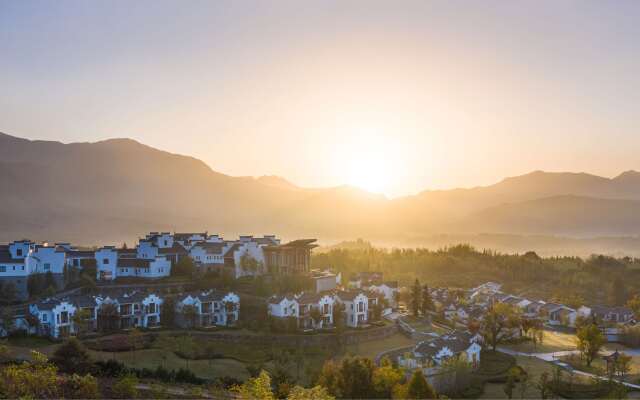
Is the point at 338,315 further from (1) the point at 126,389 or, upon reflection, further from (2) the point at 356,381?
(1) the point at 126,389

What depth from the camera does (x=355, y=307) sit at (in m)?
38.1

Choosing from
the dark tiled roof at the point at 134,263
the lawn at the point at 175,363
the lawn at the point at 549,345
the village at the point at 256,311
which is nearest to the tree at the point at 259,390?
the lawn at the point at 175,363

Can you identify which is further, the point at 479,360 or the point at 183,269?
the point at 183,269

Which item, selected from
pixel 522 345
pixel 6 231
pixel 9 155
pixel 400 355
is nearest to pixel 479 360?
pixel 400 355

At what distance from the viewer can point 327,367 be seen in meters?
24.7

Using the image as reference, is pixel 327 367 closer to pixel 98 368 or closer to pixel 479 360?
pixel 98 368

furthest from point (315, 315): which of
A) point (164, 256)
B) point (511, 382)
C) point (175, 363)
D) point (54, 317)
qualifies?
point (54, 317)

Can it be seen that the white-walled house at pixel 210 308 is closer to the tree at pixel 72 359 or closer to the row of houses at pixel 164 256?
the row of houses at pixel 164 256

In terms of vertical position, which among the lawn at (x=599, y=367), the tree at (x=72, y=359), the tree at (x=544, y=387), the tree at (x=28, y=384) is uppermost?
the tree at (x=28, y=384)

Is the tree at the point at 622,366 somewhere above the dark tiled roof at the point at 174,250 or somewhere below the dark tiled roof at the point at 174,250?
below

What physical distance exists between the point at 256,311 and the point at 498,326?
14101 millimetres

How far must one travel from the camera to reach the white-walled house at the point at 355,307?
37.9 meters

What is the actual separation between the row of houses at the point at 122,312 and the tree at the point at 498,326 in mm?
14103

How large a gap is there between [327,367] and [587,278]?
48.2 meters
